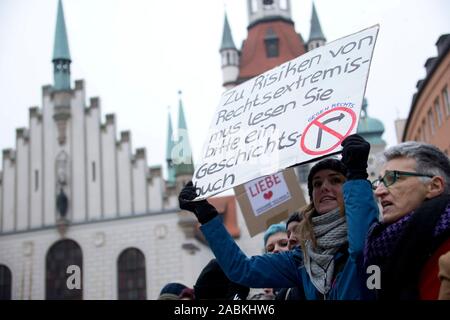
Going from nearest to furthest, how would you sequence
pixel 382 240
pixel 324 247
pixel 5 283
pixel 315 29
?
pixel 382 240 → pixel 324 247 → pixel 5 283 → pixel 315 29

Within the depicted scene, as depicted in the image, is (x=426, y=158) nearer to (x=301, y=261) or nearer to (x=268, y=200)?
(x=301, y=261)

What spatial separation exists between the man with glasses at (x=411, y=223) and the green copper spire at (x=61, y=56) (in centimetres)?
3023

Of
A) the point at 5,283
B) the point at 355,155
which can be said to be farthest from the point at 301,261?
the point at 5,283

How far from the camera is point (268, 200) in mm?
5246

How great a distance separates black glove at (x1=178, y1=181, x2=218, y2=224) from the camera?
312cm

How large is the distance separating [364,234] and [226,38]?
38120mm

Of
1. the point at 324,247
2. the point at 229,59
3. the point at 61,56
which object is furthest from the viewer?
the point at 229,59

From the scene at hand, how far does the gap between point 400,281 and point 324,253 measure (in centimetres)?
60

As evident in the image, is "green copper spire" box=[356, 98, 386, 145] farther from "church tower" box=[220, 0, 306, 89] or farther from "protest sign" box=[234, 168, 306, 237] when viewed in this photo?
"protest sign" box=[234, 168, 306, 237]

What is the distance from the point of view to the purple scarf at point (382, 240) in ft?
7.53

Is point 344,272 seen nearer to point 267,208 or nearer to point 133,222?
point 267,208

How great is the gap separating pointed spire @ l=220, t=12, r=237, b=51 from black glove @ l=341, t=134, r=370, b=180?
37.2m

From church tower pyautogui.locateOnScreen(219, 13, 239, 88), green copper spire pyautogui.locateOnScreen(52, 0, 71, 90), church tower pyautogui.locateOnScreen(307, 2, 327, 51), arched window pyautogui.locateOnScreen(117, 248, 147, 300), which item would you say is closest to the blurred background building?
arched window pyautogui.locateOnScreen(117, 248, 147, 300)
